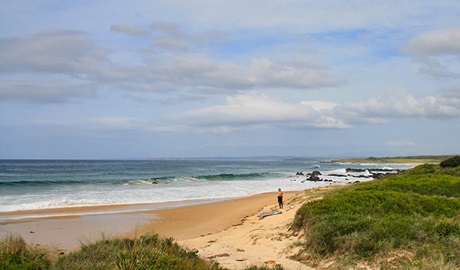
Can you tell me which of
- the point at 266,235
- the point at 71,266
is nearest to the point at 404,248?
the point at 266,235

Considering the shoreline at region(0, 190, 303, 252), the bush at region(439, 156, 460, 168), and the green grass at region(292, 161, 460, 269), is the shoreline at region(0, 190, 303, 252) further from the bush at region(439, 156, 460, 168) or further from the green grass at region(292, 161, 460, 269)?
the bush at region(439, 156, 460, 168)

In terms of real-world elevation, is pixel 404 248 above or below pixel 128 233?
above

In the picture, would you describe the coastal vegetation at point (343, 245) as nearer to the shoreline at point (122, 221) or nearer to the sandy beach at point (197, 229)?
the sandy beach at point (197, 229)

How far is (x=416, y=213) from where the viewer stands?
1277 centimetres

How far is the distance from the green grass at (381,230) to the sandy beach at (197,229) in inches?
35.0

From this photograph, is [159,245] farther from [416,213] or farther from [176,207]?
[176,207]

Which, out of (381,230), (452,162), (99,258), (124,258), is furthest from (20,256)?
(452,162)

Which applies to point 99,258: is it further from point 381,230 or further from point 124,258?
point 381,230

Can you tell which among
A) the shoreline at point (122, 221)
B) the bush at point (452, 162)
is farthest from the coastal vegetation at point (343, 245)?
the bush at point (452, 162)

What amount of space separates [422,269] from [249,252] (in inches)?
228

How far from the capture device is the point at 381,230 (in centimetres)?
973

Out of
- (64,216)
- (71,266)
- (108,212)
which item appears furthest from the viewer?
(108,212)

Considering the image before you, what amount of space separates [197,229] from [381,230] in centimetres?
997

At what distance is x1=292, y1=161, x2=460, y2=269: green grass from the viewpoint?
865 cm
